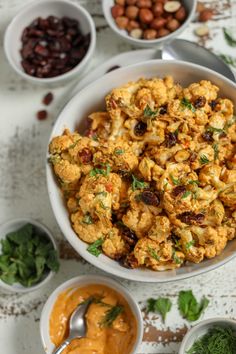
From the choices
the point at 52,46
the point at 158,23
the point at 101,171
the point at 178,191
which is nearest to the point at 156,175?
the point at 178,191

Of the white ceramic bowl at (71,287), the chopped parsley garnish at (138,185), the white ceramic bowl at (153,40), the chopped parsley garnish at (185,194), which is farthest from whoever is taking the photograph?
the white ceramic bowl at (153,40)

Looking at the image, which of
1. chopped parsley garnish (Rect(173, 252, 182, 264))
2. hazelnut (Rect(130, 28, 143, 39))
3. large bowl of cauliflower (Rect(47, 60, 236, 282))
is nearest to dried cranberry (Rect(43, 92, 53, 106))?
large bowl of cauliflower (Rect(47, 60, 236, 282))

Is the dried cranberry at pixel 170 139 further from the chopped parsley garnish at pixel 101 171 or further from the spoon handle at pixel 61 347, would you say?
the spoon handle at pixel 61 347

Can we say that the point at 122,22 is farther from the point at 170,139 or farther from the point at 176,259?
the point at 176,259

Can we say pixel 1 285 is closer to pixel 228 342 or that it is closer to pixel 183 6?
pixel 228 342

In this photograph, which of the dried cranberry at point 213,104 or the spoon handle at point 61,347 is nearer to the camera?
the dried cranberry at point 213,104

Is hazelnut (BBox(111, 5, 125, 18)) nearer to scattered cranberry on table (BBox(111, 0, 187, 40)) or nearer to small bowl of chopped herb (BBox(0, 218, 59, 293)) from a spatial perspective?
scattered cranberry on table (BBox(111, 0, 187, 40))

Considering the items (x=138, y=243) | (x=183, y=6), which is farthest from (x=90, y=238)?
(x=183, y=6)

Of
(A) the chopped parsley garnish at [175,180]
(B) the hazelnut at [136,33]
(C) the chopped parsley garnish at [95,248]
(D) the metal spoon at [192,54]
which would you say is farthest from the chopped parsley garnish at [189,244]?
(B) the hazelnut at [136,33]
